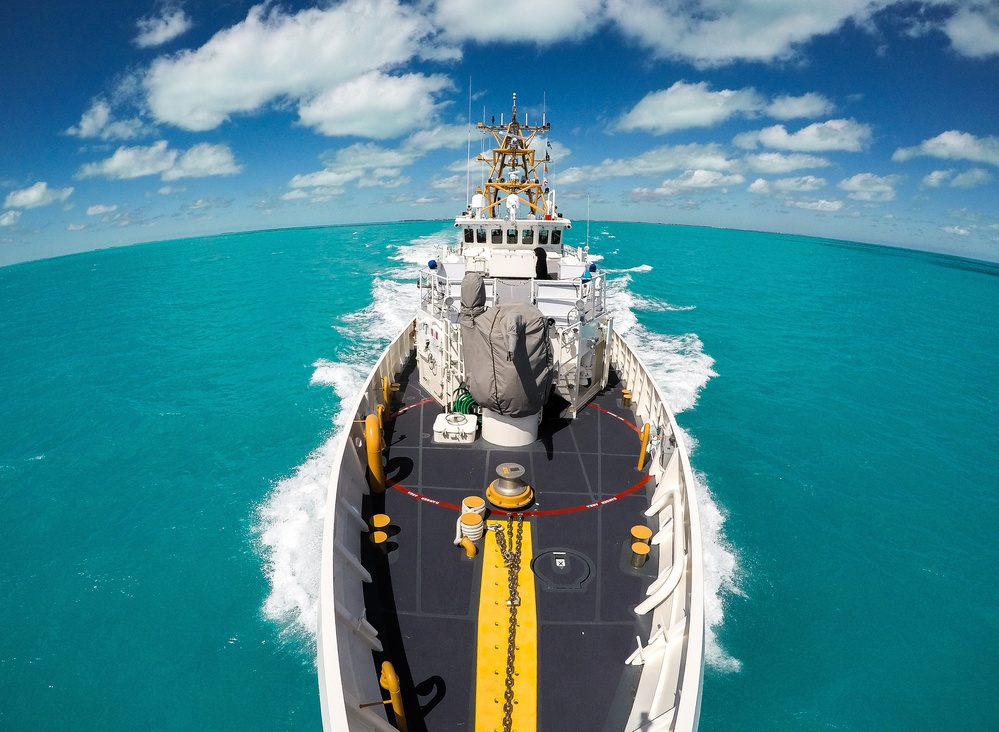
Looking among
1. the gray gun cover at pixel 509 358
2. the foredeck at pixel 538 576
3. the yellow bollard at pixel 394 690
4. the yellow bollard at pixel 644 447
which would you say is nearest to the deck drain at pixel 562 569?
the foredeck at pixel 538 576

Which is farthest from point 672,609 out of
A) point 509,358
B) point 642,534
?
point 509,358

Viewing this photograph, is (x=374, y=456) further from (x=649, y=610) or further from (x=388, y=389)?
(x=649, y=610)

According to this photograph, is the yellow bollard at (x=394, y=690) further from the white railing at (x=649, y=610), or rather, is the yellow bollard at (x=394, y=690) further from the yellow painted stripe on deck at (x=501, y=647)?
the yellow painted stripe on deck at (x=501, y=647)

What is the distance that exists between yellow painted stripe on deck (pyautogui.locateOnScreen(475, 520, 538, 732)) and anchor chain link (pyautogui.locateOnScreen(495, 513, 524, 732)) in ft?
0.16

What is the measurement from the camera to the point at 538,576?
26.8ft

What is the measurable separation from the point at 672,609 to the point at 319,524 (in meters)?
11.7

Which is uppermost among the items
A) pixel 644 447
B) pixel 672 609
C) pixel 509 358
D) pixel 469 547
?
pixel 509 358

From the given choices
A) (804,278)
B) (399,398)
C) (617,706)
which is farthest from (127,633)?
(804,278)

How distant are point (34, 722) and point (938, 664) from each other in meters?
20.5

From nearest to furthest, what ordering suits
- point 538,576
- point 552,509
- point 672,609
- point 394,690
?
point 394,690 → point 672,609 → point 538,576 → point 552,509

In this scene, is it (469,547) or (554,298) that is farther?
(554,298)

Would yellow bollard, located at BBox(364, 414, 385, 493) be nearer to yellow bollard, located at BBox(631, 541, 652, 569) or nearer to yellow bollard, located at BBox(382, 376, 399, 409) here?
yellow bollard, located at BBox(382, 376, 399, 409)

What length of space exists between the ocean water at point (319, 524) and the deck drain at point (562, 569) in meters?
5.03

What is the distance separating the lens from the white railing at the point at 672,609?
5.68 meters
